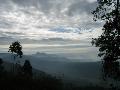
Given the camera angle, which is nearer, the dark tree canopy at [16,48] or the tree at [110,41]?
the tree at [110,41]

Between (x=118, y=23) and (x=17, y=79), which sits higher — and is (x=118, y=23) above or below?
above

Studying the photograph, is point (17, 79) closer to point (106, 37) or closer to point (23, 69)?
point (106, 37)

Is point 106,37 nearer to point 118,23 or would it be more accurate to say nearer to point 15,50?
point 118,23

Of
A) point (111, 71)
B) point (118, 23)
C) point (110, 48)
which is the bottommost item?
point (111, 71)

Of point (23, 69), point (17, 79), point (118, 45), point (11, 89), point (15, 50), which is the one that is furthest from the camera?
point (15, 50)

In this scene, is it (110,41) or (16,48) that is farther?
(16,48)

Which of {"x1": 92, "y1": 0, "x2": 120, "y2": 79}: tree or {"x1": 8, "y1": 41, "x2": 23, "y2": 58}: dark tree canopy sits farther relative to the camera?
{"x1": 8, "y1": 41, "x2": 23, "y2": 58}: dark tree canopy

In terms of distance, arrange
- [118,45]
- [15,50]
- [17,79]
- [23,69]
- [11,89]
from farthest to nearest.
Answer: [15,50], [23,69], [17,79], [11,89], [118,45]

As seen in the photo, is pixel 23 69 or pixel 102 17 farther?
pixel 23 69

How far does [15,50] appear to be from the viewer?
358 feet

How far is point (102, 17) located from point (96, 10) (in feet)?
3.86

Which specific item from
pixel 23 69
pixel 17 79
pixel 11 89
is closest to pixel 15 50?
pixel 23 69

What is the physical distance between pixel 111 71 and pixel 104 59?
1.69 metres

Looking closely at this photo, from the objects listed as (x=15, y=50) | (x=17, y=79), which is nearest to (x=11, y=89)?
(x=17, y=79)
